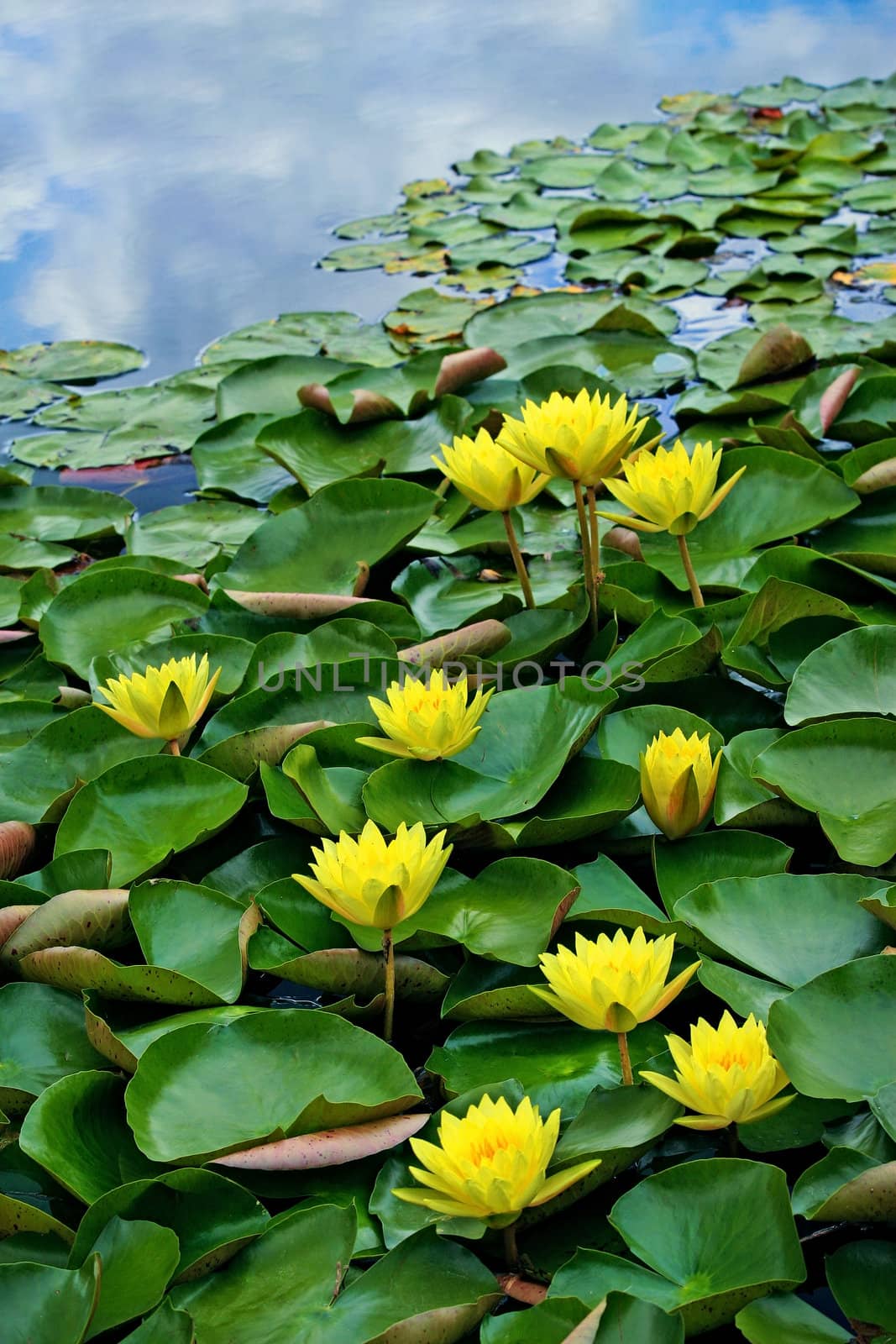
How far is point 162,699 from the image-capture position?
143cm

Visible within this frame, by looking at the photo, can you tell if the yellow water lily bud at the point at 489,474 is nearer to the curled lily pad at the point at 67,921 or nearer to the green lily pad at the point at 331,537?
the green lily pad at the point at 331,537

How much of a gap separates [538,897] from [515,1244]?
37 cm

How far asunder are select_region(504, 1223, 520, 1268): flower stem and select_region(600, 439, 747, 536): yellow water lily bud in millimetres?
808

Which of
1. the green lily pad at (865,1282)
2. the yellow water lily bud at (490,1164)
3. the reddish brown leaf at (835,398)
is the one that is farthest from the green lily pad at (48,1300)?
the reddish brown leaf at (835,398)

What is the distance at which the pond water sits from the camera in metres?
3.76

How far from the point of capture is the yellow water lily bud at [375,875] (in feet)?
3.55

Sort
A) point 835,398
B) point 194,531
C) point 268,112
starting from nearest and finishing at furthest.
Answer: point 835,398
point 194,531
point 268,112

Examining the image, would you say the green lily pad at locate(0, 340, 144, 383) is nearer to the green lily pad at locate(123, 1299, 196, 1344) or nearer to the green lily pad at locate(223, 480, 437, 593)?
the green lily pad at locate(223, 480, 437, 593)

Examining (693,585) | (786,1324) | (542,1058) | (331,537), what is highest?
(331,537)

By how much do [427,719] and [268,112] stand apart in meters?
4.78

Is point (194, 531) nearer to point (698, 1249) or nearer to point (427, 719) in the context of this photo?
point (427, 719)

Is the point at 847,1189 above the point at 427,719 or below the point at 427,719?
below

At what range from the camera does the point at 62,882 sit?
1392 millimetres

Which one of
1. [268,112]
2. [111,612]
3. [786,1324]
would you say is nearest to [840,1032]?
[786,1324]
